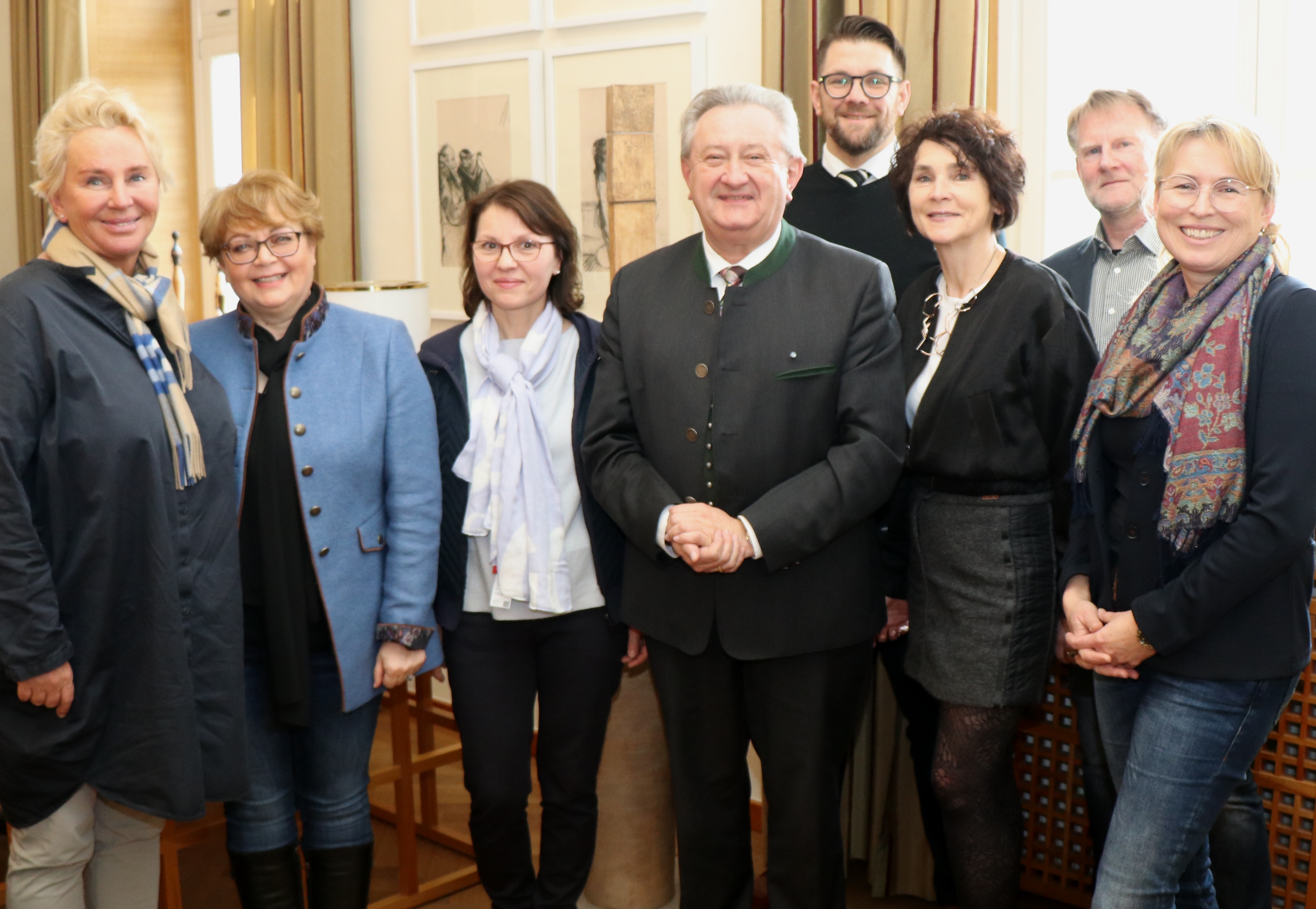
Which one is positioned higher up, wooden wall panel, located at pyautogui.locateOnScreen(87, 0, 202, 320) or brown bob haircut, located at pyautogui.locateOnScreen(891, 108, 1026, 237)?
wooden wall panel, located at pyautogui.locateOnScreen(87, 0, 202, 320)

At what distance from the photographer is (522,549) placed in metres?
2.34

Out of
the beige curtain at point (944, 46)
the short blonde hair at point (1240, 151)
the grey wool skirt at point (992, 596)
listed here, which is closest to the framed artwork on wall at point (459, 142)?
the beige curtain at point (944, 46)

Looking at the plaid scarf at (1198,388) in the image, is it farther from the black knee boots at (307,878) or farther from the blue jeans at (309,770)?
the black knee boots at (307,878)

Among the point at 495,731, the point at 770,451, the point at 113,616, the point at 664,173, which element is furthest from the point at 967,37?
the point at 113,616

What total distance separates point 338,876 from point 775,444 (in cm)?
126

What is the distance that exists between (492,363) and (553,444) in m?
0.21

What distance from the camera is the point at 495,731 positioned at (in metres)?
2.41

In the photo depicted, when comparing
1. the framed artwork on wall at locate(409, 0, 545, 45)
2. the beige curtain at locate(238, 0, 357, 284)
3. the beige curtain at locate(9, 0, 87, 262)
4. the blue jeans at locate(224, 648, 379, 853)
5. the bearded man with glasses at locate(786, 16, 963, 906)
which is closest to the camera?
the blue jeans at locate(224, 648, 379, 853)

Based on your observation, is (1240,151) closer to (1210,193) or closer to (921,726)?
(1210,193)

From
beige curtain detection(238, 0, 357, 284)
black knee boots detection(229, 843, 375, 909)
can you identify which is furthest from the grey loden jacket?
beige curtain detection(238, 0, 357, 284)

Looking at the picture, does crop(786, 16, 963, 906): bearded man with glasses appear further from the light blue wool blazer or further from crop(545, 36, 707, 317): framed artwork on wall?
the light blue wool blazer

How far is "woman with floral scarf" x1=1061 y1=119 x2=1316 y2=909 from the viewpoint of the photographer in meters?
1.74

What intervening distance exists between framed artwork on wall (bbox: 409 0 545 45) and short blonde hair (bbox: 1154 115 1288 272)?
2.56 m

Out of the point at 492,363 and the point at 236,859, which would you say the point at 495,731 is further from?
the point at 492,363
